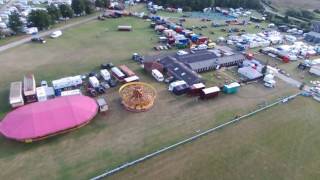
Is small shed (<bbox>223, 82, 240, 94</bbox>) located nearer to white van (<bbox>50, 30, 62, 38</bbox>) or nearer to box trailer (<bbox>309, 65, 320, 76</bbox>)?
box trailer (<bbox>309, 65, 320, 76</bbox>)

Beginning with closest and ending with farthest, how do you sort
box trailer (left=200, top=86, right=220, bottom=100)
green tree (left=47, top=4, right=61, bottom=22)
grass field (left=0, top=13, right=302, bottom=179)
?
grass field (left=0, top=13, right=302, bottom=179) < box trailer (left=200, top=86, right=220, bottom=100) < green tree (left=47, top=4, right=61, bottom=22)

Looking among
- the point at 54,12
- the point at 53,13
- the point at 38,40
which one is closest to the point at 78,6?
the point at 54,12

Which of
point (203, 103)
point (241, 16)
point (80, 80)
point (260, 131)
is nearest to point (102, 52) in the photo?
point (80, 80)

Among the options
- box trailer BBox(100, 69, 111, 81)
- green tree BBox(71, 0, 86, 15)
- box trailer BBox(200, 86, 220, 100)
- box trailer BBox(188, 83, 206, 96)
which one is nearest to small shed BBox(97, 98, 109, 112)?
box trailer BBox(100, 69, 111, 81)

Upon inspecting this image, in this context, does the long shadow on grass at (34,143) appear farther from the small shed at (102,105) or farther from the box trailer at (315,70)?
the box trailer at (315,70)

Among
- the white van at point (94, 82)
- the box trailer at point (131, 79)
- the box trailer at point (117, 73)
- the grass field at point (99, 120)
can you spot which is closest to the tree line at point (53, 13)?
the grass field at point (99, 120)
